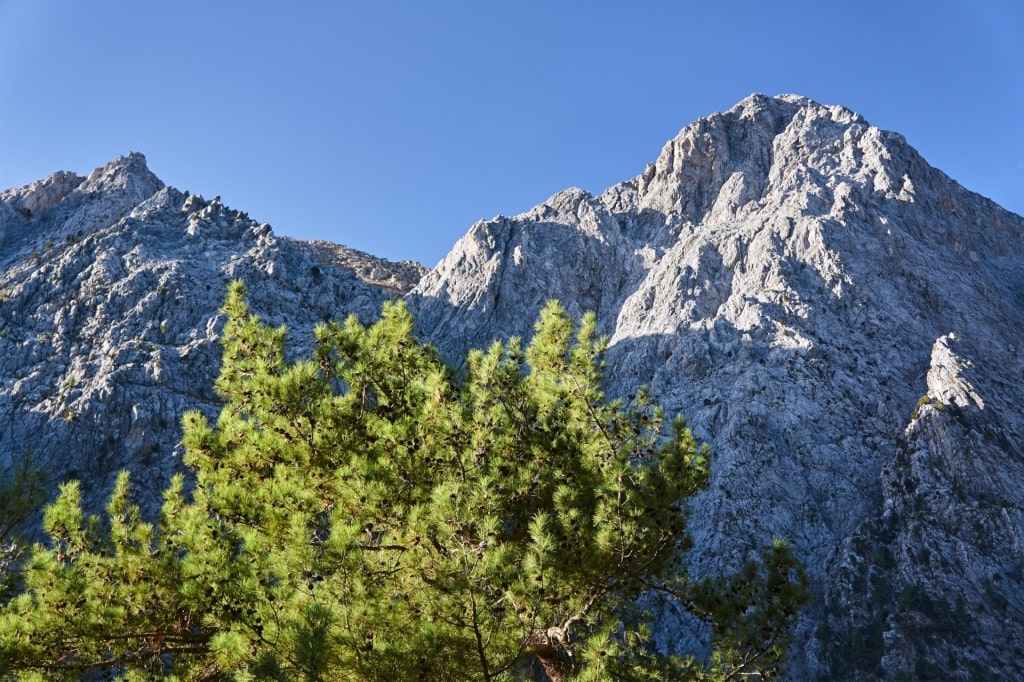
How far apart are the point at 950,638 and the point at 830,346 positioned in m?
19.3

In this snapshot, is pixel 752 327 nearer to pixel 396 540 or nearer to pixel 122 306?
pixel 396 540

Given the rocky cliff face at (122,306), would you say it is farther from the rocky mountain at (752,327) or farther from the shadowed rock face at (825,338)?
the shadowed rock face at (825,338)

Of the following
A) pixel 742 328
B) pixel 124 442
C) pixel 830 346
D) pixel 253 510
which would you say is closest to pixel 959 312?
pixel 830 346

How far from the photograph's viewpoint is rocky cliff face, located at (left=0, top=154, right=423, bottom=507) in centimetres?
3797

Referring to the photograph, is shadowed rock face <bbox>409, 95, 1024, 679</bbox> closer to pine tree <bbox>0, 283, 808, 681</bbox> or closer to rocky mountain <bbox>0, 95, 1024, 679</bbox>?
rocky mountain <bbox>0, 95, 1024, 679</bbox>

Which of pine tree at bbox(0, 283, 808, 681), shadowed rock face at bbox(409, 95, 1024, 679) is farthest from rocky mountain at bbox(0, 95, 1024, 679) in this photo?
pine tree at bbox(0, 283, 808, 681)

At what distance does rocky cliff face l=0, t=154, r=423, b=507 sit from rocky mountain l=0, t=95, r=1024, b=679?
0.61 ft

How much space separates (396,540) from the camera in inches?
385

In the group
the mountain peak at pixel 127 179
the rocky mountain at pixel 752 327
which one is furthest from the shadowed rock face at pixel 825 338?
the mountain peak at pixel 127 179

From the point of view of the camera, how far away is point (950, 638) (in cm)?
2583

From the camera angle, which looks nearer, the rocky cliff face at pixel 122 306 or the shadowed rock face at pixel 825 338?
the shadowed rock face at pixel 825 338

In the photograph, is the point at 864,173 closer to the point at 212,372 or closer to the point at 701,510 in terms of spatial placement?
the point at 701,510

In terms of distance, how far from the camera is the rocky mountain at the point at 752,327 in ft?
96.0

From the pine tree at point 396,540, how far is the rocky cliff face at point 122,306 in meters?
26.5
